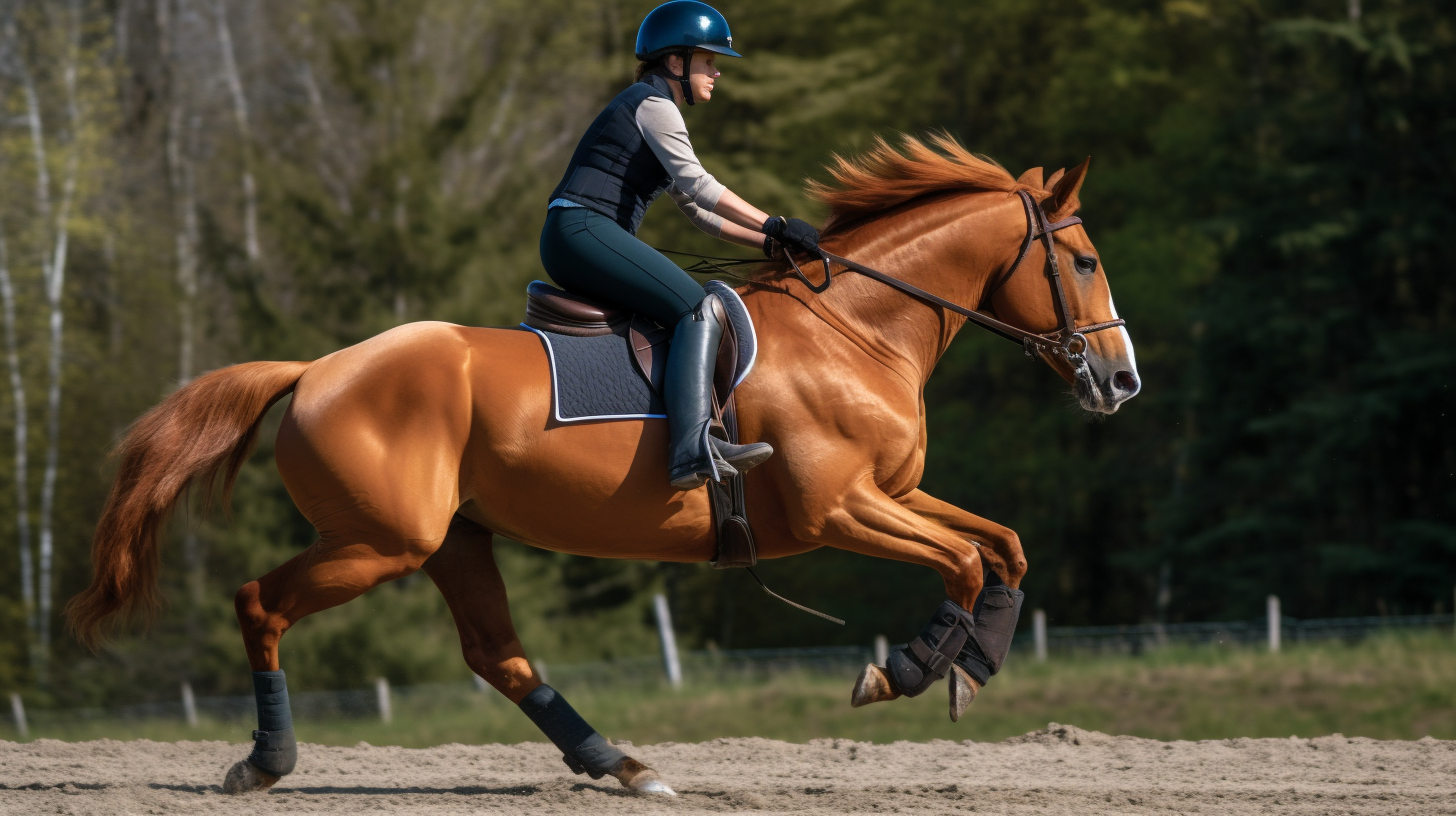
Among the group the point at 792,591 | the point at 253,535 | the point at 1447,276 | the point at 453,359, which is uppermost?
the point at 1447,276

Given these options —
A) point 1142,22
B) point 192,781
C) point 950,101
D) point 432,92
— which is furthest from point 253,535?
point 1142,22

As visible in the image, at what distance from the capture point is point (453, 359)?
19.0 feet

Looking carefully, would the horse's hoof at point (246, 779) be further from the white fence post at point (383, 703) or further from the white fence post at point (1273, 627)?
the white fence post at point (1273, 627)

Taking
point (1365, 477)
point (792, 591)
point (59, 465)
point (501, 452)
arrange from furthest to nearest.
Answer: point (792, 591)
point (59, 465)
point (1365, 477)
point (501, 452)

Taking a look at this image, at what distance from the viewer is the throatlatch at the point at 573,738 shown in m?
6.40

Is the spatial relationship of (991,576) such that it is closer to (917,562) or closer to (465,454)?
(917,562)

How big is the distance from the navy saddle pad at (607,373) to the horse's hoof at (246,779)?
207 centimetres

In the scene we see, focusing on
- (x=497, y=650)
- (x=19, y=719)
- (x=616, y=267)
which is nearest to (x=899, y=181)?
(x=616, y=267)

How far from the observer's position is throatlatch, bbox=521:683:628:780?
21.0ft

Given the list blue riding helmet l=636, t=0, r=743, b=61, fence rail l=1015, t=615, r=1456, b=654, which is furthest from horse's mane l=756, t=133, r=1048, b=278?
fence rail l=1015, t=615, r=1456, b=654

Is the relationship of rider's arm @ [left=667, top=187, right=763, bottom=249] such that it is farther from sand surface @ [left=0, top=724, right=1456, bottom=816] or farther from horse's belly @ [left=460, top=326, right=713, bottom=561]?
sand surface @ [left=0, top=724, right=1456, bottom=816]

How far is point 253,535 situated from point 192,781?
13.3m

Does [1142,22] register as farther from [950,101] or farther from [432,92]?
[432,92]

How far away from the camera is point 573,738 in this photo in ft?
21.1
